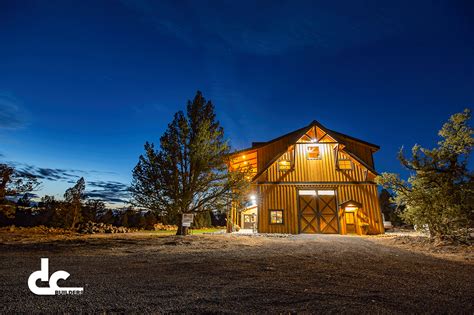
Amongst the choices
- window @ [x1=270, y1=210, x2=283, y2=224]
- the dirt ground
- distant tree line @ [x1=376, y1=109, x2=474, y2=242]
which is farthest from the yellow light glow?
the dirt ground

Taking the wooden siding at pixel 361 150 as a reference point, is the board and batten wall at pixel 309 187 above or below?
below

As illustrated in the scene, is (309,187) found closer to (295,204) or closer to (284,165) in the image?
(295,204)

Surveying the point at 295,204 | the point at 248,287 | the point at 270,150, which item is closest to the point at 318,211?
the point at 295,204

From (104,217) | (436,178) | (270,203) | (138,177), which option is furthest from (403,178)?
(104,217)

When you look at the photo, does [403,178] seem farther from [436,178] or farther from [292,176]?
[292,176]

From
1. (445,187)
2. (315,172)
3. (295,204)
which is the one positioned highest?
(315,172)

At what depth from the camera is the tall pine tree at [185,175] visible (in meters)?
12.9

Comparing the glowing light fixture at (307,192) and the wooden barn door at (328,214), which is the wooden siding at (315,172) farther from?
the wooden barn door at (328,214)

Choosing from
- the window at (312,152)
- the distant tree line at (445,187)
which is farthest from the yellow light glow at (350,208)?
the distant tree line at (445,187)

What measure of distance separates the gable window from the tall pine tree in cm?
948

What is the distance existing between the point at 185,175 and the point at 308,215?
10.3 metres

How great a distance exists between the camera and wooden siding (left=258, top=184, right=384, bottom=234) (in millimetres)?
16875

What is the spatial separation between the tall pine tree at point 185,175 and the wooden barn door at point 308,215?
21.1 feet

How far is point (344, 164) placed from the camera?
731 inches
